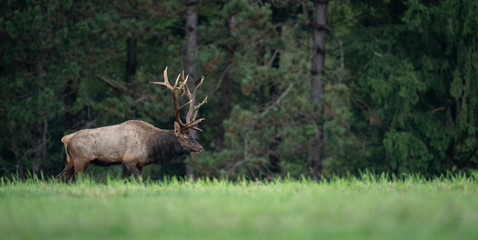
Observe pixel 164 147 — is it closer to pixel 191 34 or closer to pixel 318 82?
pixel 318 82

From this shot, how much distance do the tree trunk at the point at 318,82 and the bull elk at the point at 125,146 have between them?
1105cm

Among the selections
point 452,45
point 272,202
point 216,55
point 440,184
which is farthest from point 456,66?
point 272,202

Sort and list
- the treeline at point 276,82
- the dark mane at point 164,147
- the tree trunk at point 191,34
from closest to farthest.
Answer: the dark mane at point 164,147
the treeline at point 276,82
the tree trunk at point 191,34

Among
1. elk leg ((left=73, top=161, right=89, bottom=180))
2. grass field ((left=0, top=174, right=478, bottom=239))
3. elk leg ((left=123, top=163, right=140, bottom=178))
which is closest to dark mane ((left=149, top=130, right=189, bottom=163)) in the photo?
elk leg ((left=123, top=163, right=140, bottom=178))

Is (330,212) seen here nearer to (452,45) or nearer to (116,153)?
(116,153)

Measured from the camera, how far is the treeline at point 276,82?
25.3 m

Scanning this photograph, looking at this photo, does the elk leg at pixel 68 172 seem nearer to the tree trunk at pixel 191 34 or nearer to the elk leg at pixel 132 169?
the elk leg at pixel 132 169

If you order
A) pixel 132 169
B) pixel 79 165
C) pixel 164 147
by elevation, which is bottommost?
pixel 132 169

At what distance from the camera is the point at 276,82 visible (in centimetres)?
2678

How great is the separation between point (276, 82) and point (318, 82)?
1774 millimetres

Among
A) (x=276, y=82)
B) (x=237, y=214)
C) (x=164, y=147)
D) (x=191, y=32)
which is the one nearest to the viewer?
(x=237, y=214)

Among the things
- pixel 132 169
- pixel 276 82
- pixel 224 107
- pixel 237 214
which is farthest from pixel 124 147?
pixel 224 107

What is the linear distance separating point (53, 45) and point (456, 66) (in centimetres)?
1349

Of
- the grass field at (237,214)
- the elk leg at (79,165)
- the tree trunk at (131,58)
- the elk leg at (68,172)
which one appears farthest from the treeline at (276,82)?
the grass field at (237,214)
